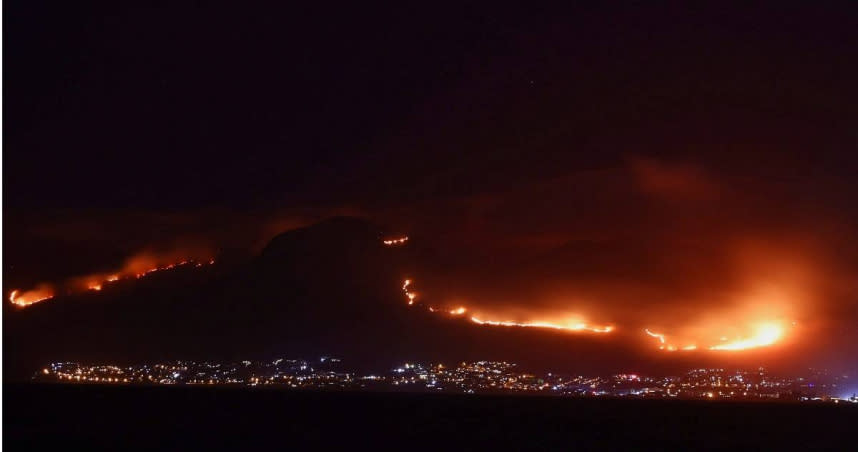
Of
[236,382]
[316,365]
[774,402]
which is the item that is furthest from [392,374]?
[774,402]

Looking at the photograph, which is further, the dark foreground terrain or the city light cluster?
the city light cluster

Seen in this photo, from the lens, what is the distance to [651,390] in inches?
1729

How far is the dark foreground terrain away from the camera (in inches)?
811

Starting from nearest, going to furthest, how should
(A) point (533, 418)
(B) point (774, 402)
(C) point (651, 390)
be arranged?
(A) point (533, 418) < (B) point (774, 402) < (C) point (651, 390)

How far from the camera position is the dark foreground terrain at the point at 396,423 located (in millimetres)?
20609

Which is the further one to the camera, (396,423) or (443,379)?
(443,379)

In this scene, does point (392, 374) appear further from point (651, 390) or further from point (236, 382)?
point (651, 390)

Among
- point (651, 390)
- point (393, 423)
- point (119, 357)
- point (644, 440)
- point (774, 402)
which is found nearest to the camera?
point (644, 440)

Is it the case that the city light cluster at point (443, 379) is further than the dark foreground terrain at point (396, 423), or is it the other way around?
the city light cluster at point (443, 379)

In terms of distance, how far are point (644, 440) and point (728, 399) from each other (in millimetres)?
18235

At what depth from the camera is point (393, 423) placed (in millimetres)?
24719

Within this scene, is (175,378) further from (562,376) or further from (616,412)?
(616,412)

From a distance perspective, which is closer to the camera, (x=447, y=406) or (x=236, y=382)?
(x=447, y=406)

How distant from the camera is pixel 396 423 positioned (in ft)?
81.1
